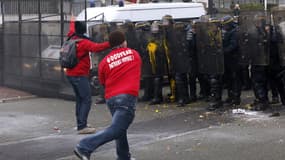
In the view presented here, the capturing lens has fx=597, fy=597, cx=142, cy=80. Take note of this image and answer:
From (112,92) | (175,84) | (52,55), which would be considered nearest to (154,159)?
(112,92)

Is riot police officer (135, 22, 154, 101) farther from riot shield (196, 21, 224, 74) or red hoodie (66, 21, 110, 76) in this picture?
red hoodie (66, 21, 110, 76)

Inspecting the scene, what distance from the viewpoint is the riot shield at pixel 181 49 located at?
1228 centimetres

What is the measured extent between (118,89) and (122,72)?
0.67ft

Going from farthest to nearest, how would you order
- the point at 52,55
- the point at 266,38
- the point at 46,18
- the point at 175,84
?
1. the point at 46,18
2. the point at 52,55
3. the point at 175,84
4. the point at 266,38

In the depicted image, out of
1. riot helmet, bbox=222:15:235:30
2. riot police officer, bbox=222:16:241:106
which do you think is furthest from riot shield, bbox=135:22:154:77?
riot helmet, bbox=222:15:235:30

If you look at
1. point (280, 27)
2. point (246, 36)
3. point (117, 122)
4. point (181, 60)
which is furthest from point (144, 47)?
point (117, 122)

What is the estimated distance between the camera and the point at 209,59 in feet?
38.6

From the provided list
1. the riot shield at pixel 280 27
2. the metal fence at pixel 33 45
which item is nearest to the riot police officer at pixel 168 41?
the riot shield at pixel 280 27

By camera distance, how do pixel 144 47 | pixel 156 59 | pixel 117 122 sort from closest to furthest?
pixel 117 122, pixel 156 59, pixel 144 47

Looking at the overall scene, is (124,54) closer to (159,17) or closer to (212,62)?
(212,62)

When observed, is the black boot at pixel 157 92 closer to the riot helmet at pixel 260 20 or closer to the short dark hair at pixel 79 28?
the riot helmet at pixel 260 20

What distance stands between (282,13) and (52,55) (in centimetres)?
561

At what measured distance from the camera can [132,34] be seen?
1307 cm

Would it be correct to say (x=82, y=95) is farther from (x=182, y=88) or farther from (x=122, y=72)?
(x=182, y=88)
